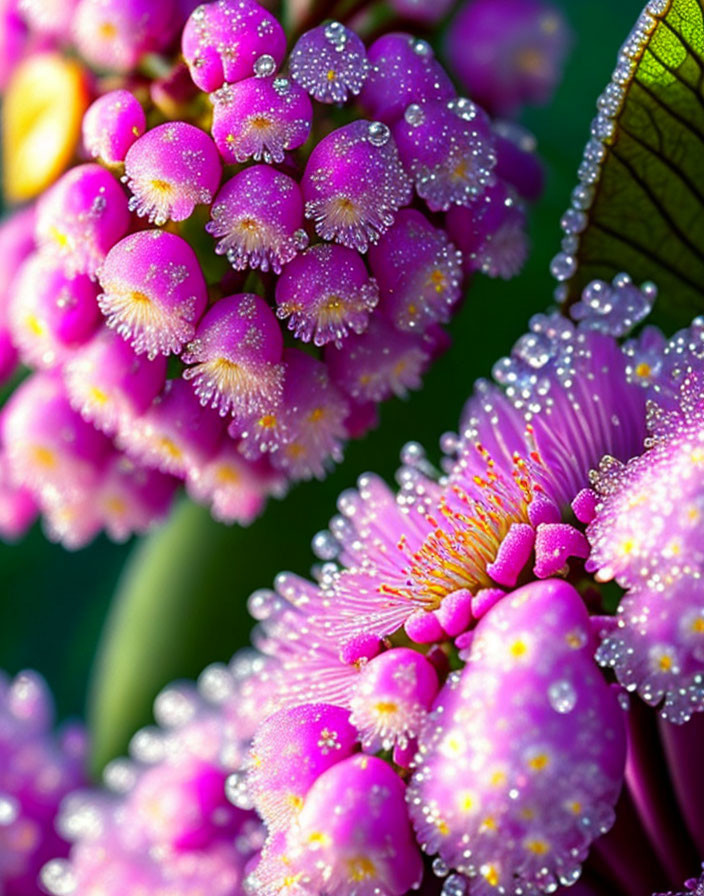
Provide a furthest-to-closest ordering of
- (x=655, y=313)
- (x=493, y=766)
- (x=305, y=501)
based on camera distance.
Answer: (x=305, y=501), (x=655, y=313), (x=493, y=766)

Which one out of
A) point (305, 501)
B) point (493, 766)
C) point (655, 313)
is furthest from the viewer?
point (305, 501)

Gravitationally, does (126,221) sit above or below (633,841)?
above

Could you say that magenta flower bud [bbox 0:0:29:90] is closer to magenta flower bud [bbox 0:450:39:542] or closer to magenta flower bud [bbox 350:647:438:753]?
magenta flower bud [bbox 0:450:39:542]

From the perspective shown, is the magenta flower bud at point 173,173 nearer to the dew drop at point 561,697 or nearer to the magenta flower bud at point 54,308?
the magenta flower bud at point 54,308

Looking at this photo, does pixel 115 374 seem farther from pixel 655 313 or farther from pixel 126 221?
pixel 655 313

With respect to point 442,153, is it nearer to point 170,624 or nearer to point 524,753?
point 524,753

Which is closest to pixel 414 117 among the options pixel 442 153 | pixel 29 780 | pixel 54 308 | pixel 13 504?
pixel 442 153

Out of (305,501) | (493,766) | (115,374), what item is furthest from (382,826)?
(305,501)
